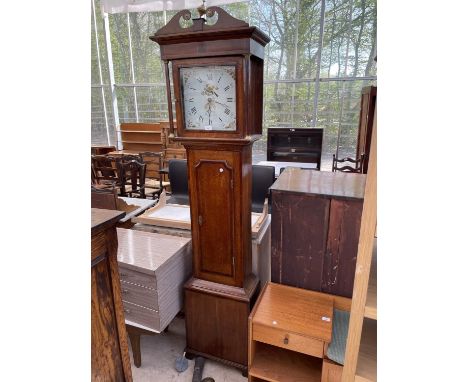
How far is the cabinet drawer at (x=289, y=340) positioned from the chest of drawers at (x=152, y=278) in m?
0.52

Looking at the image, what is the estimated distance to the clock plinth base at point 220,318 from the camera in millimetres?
1598

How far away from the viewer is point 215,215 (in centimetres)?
152

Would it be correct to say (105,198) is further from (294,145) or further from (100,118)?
(100,118)

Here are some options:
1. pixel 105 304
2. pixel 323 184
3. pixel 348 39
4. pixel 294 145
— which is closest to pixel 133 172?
pixel 294 145

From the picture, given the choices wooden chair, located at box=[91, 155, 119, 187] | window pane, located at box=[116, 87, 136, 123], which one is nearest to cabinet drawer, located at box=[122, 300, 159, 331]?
wooden chair, located at box=[91, 155, 119, 187]

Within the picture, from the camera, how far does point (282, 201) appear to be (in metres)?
1.46

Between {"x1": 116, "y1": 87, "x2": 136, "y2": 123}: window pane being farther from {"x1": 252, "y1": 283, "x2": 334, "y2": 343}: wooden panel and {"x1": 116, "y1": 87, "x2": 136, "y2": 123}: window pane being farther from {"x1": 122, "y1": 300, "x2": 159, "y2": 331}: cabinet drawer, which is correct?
{"x1": 252, "y1": 283, "x2": 334, "y2": 343}: wooden panel

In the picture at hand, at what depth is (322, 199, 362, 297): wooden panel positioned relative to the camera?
4.43 feet

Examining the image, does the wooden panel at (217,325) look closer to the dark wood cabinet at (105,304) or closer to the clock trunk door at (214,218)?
the clock trunk door at (214,218)

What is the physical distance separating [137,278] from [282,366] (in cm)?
85

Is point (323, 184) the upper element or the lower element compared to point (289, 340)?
upper

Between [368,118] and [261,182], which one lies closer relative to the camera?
[368,118]
